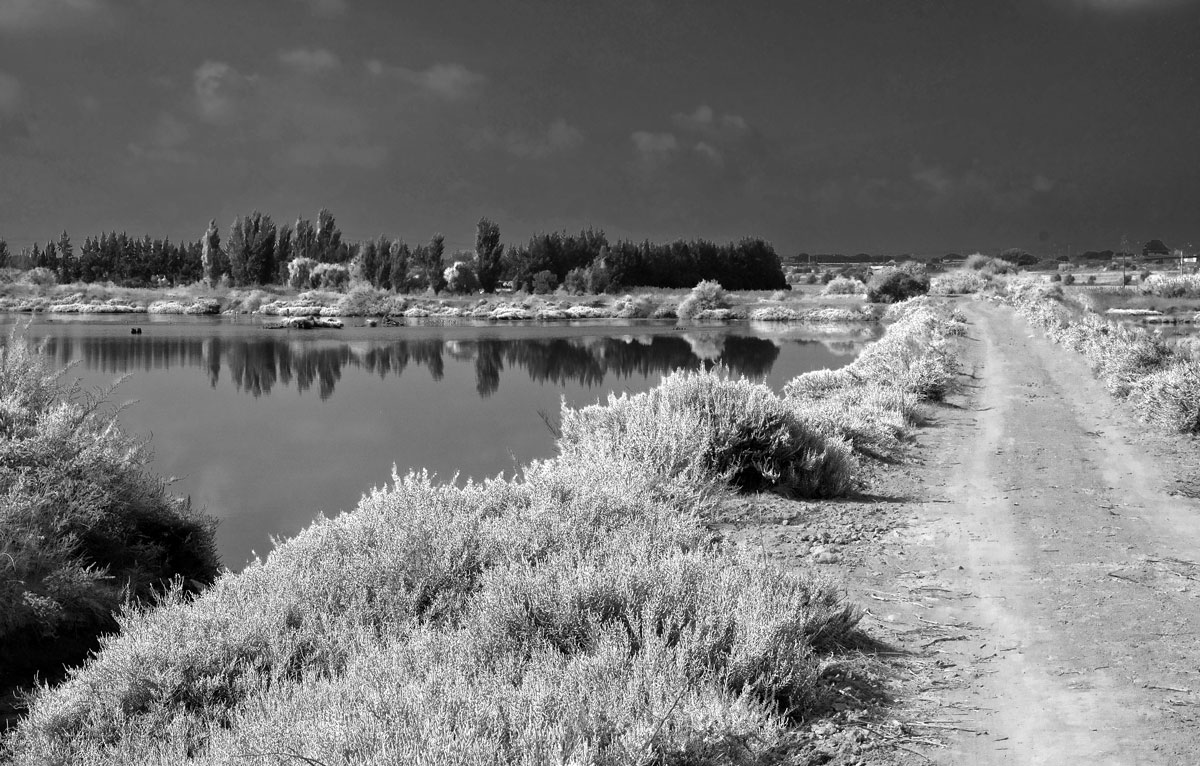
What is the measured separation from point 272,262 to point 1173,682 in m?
78.6

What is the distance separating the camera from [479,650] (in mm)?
3637

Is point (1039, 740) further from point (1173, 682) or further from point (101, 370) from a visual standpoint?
point (101, 370)

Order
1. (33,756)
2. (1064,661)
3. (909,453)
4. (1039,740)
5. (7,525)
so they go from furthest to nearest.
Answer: (909,453)
(7,525)
(1064,661)
(33,756)
(1039,740)

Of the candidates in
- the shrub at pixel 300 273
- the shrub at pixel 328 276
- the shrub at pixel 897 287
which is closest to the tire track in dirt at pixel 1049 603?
the shrub at pixel 897 287

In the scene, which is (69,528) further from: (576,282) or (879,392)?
(576,282)

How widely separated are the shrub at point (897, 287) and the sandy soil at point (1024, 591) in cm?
4498

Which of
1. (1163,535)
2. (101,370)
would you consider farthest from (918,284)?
(1163,535)

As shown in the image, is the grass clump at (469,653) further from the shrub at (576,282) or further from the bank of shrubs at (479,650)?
the shrub at (576,282)

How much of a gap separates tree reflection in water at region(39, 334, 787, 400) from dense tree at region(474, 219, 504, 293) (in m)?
39.5

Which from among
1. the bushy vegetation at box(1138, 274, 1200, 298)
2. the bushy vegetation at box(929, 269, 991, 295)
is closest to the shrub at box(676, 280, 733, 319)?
the bushy vegetation at box(929, 269, 991, 295)

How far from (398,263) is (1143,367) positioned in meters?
61.8

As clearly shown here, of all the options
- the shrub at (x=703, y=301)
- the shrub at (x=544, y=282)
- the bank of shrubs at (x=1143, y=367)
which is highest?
the shrub at (x=544, y=282)

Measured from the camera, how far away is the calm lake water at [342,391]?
33.2 ft

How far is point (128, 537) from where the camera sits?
23.9 ft
